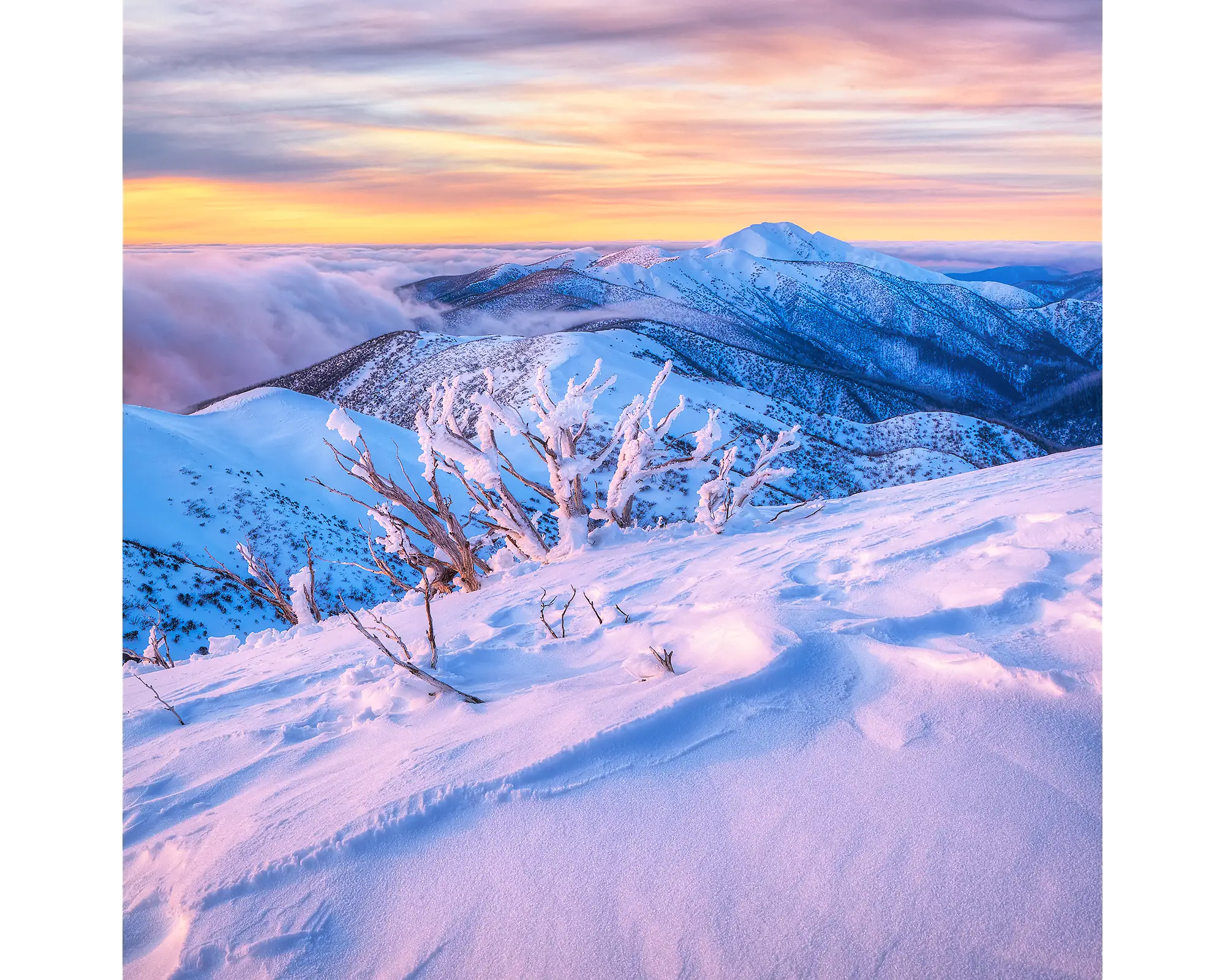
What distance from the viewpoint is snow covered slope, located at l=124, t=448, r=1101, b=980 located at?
139 cm

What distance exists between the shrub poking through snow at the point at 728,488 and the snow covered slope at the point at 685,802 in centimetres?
255

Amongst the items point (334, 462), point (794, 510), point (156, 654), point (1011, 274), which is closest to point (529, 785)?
point (1011, 274)

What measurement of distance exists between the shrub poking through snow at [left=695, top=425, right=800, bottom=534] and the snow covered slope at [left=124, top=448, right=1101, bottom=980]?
8.35 feet

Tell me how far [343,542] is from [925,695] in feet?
37.2

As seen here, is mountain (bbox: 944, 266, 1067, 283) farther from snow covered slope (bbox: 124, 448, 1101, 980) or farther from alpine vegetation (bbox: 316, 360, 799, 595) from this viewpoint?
alpine vegetation (bbox: 316, 360, 799, 595)

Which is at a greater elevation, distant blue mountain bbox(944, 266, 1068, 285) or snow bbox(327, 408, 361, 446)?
distant blue mountain bbox(944, 266, 1068, 285)

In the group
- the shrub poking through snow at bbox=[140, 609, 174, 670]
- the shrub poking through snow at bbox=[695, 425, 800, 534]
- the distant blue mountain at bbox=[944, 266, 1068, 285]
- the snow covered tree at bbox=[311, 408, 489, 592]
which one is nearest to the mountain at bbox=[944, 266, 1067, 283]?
the distant blue mountain at bbox=[944, 266, 1068, 285]

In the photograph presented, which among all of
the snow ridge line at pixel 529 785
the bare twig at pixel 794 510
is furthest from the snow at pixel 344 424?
the snow ridge line at pixel 529 785

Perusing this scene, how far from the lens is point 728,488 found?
5.70m

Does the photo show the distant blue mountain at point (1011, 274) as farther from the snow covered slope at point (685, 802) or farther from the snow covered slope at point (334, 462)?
the snow covered slope at point (334, 462)

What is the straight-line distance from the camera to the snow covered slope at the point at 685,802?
1393mm
